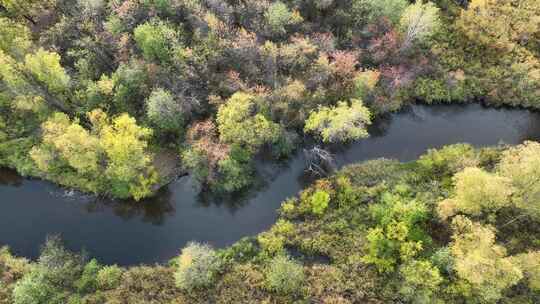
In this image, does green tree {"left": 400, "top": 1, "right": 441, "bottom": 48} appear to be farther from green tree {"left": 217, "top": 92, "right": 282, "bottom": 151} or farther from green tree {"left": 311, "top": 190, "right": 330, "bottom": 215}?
green tree {"left": 311, "top": 190, "right": 330, "bottom": 215}

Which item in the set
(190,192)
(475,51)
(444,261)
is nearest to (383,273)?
(444,261)

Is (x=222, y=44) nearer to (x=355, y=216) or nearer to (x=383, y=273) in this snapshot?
(x=355, y=216)

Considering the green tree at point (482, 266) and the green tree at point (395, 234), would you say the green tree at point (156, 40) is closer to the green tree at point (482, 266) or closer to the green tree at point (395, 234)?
the green tree at point (395, 234)

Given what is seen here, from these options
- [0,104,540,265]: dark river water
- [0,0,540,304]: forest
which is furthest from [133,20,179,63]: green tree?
[0,104,540,265]: dark river water

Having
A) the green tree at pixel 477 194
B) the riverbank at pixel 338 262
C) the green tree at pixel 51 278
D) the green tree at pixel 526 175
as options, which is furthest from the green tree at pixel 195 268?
the green tree at pixel 526 175

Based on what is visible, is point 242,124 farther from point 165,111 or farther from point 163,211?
point 163,211

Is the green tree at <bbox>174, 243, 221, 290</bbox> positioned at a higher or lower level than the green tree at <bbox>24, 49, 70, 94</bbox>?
lower

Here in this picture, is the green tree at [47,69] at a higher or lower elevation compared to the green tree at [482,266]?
higher
